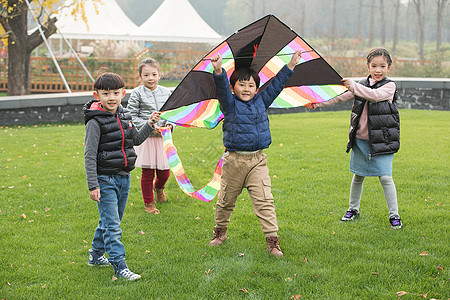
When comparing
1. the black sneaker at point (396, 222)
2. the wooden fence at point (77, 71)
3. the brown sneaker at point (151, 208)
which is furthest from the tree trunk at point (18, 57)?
the black sneaker at point (396, 222)

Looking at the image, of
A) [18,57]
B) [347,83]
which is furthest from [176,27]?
[347,83]

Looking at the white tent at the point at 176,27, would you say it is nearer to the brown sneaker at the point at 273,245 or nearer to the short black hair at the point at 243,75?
the short black hair at the point at 243,75

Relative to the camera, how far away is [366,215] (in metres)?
5.40

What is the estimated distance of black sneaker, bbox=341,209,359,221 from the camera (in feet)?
17.2

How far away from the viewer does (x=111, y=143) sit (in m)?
3.81

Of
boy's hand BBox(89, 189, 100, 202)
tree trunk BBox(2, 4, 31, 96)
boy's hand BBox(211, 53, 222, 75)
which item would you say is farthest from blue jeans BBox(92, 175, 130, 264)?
tree trunk BBox(2, 4, 31, 96)

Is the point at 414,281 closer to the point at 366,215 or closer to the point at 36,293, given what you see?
the point at 366,215

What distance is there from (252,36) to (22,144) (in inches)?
315

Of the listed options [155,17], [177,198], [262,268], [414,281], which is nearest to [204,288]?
[262,268]

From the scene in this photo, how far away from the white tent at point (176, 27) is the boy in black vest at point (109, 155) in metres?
23.6

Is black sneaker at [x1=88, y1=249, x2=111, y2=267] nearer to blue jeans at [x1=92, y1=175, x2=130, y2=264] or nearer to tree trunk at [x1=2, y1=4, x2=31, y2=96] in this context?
blue jeans at [x1=92, y1=175, x2=130, y2=264]

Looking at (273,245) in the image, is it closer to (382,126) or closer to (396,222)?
(396,222)

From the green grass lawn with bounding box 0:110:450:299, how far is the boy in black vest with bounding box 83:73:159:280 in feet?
1.24

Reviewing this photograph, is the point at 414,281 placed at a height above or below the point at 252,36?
below
